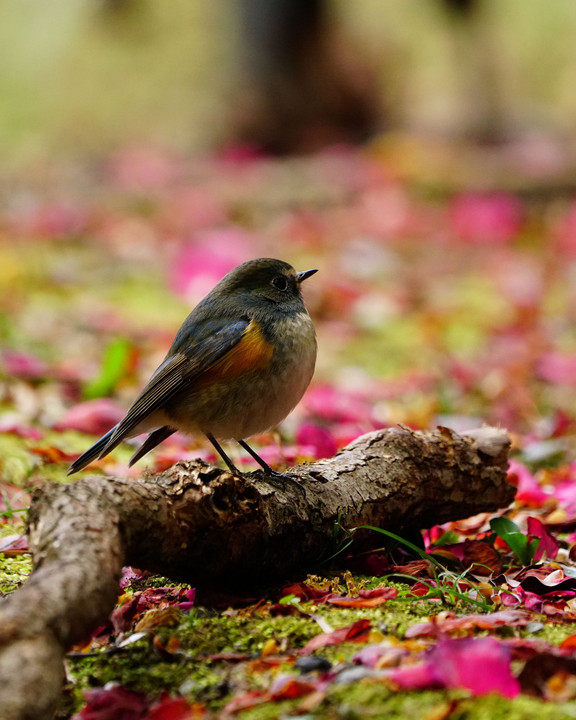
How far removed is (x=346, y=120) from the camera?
11.9m

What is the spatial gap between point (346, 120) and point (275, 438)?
8500 mm

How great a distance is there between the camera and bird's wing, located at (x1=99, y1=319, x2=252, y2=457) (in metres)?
3.11

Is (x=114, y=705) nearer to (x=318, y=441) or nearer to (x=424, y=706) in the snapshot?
(x=424, y=706)

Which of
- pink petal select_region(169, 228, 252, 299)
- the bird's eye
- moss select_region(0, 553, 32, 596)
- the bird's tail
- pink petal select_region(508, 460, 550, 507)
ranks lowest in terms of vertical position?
moss select_region(0, 553, 32, 596)

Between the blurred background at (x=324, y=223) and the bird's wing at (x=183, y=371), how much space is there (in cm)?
80

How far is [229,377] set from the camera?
10.1 feet

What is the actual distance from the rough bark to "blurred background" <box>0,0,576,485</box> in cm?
91

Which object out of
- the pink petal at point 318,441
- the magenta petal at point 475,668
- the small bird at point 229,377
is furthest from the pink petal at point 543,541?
the magenta petal at point 475,668

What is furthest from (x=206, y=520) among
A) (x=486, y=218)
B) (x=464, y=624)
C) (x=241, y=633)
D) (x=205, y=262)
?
(x=486, y=218)

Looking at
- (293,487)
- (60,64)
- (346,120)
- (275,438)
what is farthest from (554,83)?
(293,487)

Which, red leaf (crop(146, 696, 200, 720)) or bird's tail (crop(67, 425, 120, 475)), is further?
bird's tail (crop(67, 425, 120, 475))

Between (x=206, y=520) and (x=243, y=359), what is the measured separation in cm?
83

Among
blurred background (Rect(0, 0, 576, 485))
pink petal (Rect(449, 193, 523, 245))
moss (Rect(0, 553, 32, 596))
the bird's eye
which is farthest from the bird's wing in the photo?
pink petal (Rect(449, 193, 523, 245))

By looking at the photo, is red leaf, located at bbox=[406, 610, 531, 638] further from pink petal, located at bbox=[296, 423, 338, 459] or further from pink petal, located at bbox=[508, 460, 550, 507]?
pink petal, located at bbox=[296, 423, 338, 459]
